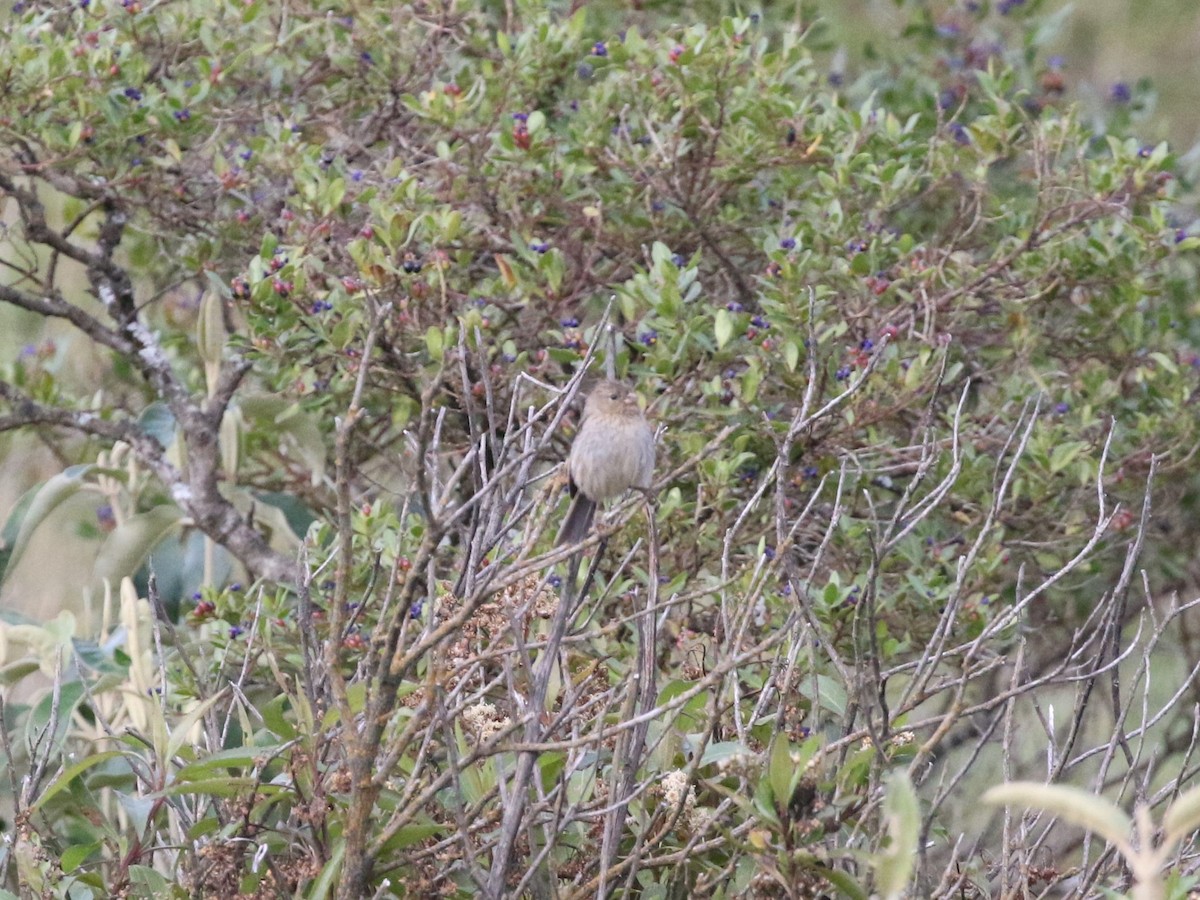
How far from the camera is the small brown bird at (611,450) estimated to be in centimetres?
341

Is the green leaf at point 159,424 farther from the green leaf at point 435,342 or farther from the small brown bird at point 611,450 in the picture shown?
the small brown bird at point 611,450

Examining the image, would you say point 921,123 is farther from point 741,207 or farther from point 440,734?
point 440,734

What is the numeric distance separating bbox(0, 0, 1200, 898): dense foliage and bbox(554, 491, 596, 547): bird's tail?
0.33ft

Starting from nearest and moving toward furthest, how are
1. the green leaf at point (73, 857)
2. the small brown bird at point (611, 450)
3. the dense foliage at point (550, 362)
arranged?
1. the green leaf at point (73, 857)
2. the dense foliage at point (550, 362)
3. the small brown bird at point (611, 450)

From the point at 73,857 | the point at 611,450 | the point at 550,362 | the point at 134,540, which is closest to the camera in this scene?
the point at 73,857

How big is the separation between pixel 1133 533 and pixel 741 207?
1.42 metres

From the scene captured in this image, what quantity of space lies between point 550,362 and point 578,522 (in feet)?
1.63

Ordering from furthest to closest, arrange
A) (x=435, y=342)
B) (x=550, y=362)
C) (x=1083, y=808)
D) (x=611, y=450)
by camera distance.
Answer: (x=550, y=362) < (x=435, y=342) < (x=611, y=450) < (x=1083, y=808)

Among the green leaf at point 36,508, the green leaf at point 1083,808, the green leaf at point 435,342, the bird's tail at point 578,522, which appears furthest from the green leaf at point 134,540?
the green leaf at point 1083,808

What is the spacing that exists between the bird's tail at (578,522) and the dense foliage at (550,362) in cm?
10

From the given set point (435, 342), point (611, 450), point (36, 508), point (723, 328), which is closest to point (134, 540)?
point (36, 508)

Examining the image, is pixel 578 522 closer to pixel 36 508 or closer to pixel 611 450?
pixel 611 450

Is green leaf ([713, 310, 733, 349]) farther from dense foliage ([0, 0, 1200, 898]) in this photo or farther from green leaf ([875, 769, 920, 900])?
green leaf ([875, 769, 920, 900])

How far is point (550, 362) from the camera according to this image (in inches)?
154
